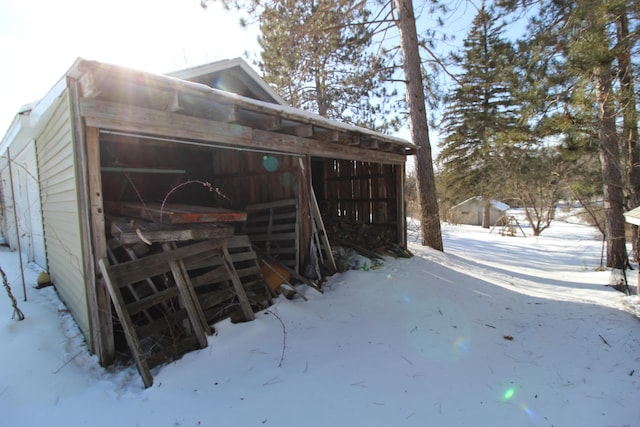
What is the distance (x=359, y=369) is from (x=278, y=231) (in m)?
2.96

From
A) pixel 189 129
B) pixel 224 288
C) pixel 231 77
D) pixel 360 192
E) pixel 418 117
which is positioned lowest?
pixel 224 288

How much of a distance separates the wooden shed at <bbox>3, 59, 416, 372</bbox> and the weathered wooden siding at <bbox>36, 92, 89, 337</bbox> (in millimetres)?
23

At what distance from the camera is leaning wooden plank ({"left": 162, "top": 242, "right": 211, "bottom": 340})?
118 inches

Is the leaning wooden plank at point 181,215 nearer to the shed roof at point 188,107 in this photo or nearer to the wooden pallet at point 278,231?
the shed roof at point 188,107

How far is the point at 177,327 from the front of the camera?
317 cm

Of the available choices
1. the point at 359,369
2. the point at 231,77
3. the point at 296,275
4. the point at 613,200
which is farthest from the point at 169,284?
the point at 613,200

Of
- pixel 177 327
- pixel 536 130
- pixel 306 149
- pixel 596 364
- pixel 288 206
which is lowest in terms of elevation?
pixel 596 364

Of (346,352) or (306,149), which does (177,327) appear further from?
(306,149)

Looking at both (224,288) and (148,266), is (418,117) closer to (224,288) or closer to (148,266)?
(224,288)

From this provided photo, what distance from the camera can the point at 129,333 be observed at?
2611 millimetres

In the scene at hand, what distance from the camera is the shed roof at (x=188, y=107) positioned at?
252cm

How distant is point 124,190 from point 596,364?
697cm

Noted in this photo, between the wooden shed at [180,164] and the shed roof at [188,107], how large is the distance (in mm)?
11

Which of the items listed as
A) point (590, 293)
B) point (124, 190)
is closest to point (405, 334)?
point (590, 293)
